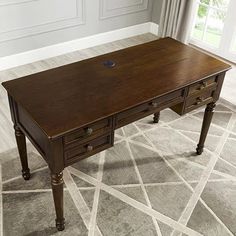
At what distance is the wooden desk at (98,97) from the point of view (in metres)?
1.70

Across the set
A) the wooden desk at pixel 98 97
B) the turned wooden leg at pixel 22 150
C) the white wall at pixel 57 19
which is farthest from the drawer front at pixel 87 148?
the white wall at pixel 57 19

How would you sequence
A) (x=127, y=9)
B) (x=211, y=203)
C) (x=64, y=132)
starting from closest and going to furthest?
(x=64, y=132) < (x=211, y=203) < (x=127, y=9)

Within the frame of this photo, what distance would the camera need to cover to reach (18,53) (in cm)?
374

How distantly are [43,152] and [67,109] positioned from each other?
28 cm

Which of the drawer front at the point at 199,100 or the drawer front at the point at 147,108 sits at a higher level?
the drawer front at the point at 147,108

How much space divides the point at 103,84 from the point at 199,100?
2.40 ft

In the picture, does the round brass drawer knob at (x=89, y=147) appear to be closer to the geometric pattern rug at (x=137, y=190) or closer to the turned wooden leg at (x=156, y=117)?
the geometric pattern rug at (x=137, y=190)

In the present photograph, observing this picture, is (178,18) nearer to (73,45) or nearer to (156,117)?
(73,45)

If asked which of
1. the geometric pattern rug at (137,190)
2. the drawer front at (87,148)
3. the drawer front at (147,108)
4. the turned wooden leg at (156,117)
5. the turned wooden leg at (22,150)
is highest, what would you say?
the drawer front at (147,108)

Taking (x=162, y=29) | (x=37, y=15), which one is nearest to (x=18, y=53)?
(x=37, y=15)

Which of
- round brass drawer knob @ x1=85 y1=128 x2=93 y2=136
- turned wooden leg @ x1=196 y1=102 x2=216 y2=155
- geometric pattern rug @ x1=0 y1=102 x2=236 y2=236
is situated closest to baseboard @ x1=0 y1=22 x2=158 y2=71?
geometric pattern rug @ x1=0 y1=102 x2=236 y2=236

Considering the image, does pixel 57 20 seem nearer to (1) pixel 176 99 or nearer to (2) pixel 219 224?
(1) pixel 176 99

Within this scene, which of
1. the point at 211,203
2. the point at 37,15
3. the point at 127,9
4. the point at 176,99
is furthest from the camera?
the point at 127,9

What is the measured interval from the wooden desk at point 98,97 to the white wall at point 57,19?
5.47 feet
